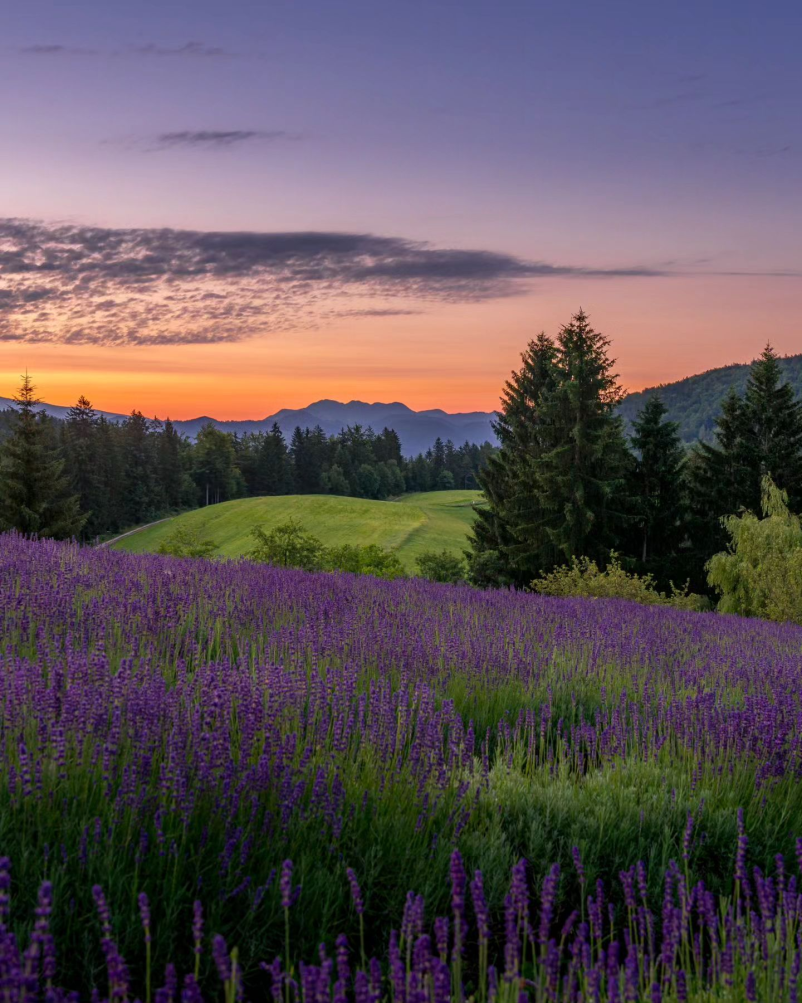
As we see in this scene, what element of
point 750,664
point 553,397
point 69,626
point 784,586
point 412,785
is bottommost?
point 784,586

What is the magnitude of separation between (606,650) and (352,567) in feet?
68.4

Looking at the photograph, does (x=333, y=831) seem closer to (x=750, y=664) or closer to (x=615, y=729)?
(x=615, y=729)

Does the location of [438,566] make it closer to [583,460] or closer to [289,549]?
[583,460]

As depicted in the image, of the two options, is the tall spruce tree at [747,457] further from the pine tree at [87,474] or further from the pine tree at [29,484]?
the pine tree at [87,474]

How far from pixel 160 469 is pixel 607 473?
291 feet

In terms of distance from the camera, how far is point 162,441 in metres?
123

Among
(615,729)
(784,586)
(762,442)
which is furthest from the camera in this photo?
(762,442)

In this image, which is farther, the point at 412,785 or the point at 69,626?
the point at 69,626

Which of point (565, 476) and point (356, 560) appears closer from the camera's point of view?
point (356, 560)

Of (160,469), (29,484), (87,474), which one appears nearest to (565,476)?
(29,484)

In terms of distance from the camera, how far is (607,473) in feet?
143

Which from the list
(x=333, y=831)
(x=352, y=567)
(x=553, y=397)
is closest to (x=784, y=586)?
(x=352, y=567)

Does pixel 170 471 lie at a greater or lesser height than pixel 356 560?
lesser

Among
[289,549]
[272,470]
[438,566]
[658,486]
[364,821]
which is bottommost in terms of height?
[438,566]
